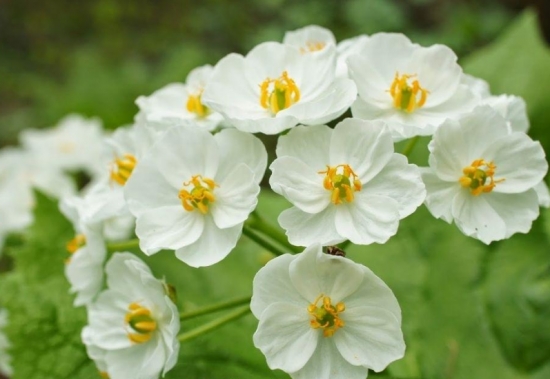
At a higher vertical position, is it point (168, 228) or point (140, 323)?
point (168, 228)

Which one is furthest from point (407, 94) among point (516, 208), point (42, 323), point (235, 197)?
point (42, 323)

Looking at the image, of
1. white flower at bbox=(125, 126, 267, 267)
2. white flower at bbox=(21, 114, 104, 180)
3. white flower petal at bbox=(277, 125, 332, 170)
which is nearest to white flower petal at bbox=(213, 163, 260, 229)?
white flower at bbox=(125, 126, 267, 267)

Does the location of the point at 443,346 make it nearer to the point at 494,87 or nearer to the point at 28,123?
the point at 494,87

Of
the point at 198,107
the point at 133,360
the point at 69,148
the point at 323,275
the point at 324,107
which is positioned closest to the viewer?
the point at 323,275

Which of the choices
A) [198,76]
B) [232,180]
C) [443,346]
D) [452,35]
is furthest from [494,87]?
[452,35]

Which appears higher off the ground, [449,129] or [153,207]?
[449,129]

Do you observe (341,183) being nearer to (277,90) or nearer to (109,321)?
(277,90)

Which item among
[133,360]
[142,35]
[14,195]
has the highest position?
[133,360]
